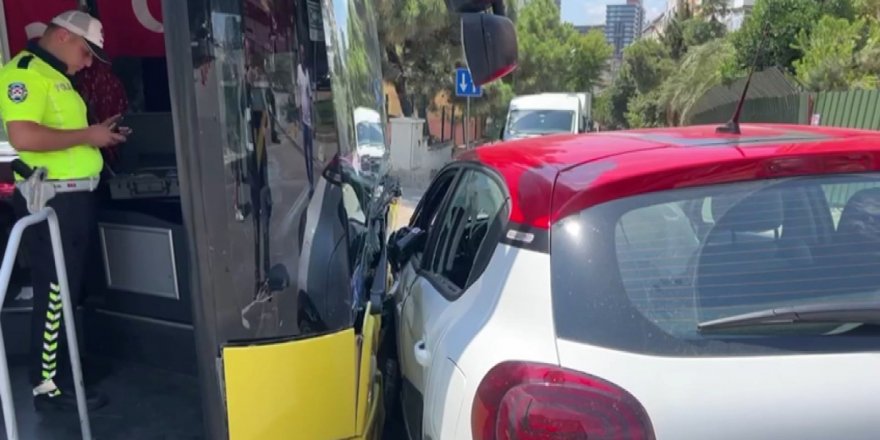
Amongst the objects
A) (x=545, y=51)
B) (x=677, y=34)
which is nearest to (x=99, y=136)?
(x=545, y=51)

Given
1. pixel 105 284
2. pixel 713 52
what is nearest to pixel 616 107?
pixel 713 52

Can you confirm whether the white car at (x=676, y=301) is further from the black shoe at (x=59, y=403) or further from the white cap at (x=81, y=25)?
the white cap at (x=81, y=25)

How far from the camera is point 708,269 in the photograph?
1835mm

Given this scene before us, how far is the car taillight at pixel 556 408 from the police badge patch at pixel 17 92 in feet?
7.26

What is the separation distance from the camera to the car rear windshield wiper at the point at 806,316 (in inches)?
67.7

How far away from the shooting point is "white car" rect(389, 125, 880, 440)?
1604mm

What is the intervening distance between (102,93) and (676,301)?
3.15 metres

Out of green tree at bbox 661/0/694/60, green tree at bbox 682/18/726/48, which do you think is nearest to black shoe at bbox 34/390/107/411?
green tree at bbox 682/18/726/48

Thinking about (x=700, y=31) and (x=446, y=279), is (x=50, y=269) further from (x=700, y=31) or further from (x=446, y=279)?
(x=700, y=31)

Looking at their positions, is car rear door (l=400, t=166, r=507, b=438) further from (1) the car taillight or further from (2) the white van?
(2) the white van

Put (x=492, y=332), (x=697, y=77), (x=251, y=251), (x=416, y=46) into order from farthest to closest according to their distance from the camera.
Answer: (x=697, y=77)
(x=416, y=46)
(x=251, y=251)
(x=492, y=332)

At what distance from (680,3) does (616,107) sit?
795 centimetres

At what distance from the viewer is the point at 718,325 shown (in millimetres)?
1718

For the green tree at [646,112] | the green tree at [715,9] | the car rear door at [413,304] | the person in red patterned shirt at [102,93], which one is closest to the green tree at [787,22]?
the green tree at [646,112]
